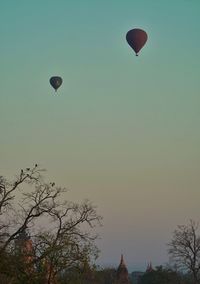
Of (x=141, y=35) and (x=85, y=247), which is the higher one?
(x=141, y=35)

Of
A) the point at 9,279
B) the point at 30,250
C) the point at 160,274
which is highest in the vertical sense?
the point at 160,274

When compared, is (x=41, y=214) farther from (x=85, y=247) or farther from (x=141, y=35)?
(x=141, y=35)

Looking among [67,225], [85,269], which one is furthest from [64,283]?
[67,225]

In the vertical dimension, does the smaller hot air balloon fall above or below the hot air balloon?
below

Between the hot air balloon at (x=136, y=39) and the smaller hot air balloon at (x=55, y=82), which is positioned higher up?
the hot air balloon at (x=136, y=39)

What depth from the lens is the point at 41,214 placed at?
2791 centimetres

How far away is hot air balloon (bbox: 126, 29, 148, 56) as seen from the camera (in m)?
40.8

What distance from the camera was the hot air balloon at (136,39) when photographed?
40.8 meters

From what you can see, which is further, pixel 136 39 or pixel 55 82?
pixel 55 82

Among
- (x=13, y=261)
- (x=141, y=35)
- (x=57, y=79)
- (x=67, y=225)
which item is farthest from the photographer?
(x=57, y=79)

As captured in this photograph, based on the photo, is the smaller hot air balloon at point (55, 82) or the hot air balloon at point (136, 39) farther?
the smaller hot air balloon at point (55, 82)

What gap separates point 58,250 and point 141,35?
19.8 meters

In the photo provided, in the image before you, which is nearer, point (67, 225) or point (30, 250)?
point (30, 250)

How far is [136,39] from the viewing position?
40781 millimetres
